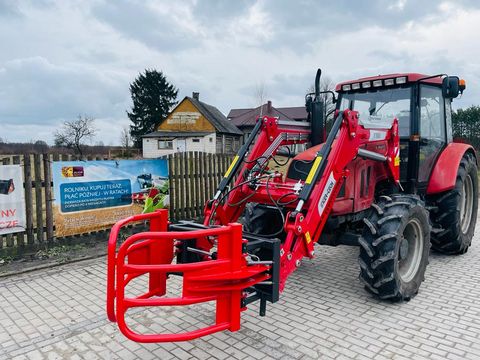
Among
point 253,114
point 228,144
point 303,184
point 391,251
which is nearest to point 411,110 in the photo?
point 391,251

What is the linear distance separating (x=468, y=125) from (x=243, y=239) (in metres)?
25.3

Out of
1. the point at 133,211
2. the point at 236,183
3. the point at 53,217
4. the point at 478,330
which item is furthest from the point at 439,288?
the point at 53,217

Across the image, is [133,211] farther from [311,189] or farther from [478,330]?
[478,330]

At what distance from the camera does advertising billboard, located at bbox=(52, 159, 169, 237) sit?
6.28 m

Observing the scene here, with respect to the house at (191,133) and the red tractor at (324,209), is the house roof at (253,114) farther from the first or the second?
the red tractor at (324,209)

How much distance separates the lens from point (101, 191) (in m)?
6.74

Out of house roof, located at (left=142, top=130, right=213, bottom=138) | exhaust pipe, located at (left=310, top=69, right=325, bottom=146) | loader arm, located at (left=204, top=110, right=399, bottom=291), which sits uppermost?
house roof, located at (left=142, top=130, right=213, bottom=138)

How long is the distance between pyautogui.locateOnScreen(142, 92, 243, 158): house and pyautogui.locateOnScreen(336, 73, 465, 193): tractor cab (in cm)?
3412

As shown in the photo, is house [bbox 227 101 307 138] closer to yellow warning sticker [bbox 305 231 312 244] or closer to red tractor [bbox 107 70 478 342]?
red tractor [bbox 107 70 478 342]

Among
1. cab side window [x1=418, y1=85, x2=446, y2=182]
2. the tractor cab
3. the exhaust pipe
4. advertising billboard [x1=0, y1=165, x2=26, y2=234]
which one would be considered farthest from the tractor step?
advertising billboard [x1=0, y1=165, x2=26, y2=234]

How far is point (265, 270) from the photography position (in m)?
3.21

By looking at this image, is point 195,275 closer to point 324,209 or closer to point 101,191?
point 324,209

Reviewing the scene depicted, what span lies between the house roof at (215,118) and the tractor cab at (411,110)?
3453 centimetres

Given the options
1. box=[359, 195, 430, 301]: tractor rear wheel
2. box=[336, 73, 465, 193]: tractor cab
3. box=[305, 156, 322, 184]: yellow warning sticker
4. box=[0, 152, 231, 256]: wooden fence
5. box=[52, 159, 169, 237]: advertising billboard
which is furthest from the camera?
box=[52, 159, 169, 237]: advertising billboard
